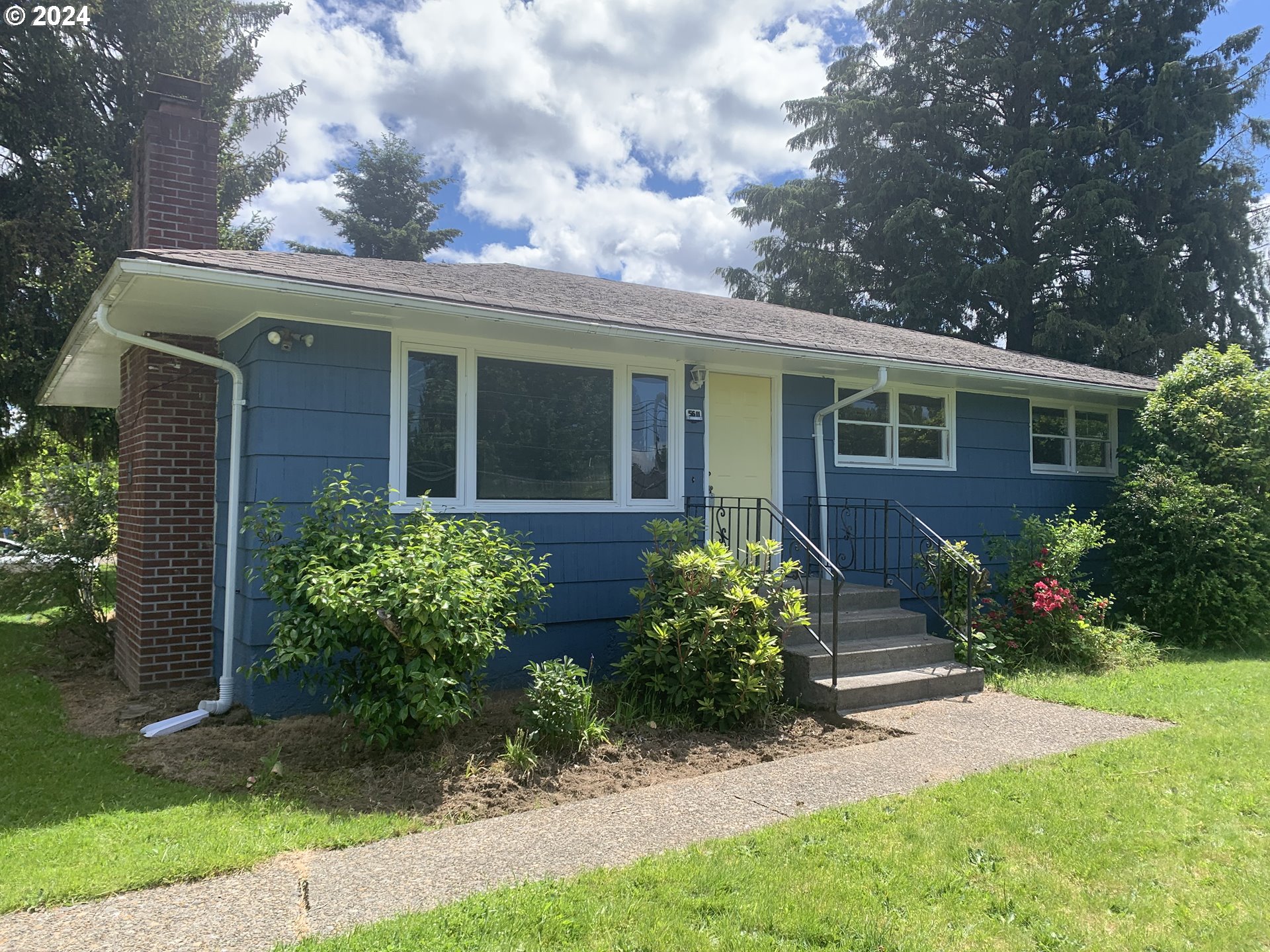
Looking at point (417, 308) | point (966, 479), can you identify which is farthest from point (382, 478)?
point (966, 479)

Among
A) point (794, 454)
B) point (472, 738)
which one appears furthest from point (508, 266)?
point (472, 738)

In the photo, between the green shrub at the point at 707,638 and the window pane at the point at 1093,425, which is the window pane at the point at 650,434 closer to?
the green shrub at the point at 707,638

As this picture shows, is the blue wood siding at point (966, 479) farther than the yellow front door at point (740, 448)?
Yes

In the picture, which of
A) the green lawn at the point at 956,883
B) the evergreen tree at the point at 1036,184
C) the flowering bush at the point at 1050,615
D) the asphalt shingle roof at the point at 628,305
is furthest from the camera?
the evergreen tree at the point at 1036,184

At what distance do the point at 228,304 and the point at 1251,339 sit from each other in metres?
23.5

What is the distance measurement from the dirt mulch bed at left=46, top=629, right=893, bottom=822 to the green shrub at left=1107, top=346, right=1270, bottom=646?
18.6 feet

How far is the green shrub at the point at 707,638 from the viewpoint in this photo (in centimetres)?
567

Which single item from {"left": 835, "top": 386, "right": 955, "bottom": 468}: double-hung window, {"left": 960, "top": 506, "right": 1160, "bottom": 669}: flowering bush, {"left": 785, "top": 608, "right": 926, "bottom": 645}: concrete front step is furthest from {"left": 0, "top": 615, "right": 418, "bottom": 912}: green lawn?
{"left": 835, "top": 386, "right": 955, "bottom": 468}: double-hung window

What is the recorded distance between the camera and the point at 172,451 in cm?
657

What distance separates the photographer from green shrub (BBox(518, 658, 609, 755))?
4.98 m

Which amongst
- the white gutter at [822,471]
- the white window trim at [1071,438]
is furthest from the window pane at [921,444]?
the white window trim at [1071,438]

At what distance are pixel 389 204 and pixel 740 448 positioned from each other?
28.5 metres

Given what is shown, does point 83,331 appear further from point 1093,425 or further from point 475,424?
point 1093,425

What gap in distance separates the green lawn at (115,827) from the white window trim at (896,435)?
19.7 feet
